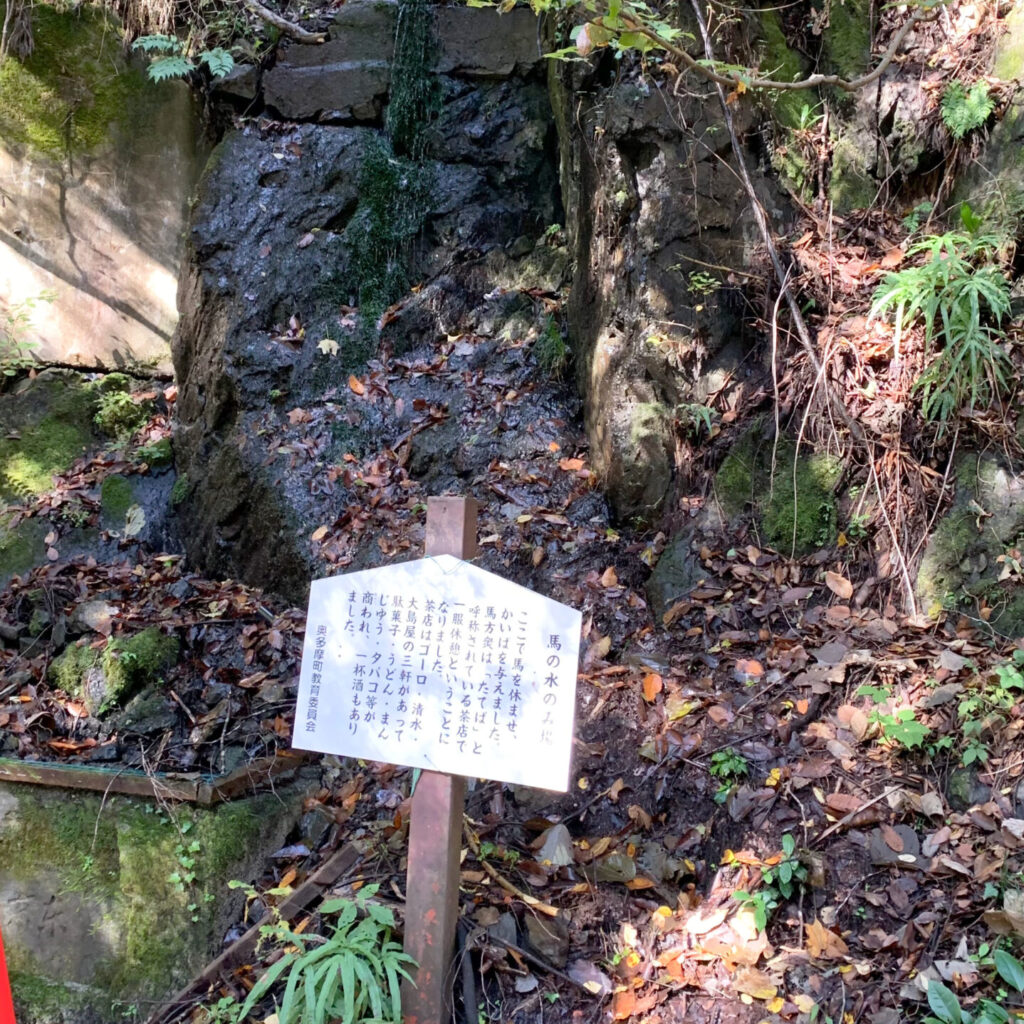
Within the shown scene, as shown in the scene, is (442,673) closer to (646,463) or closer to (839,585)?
(839,585)

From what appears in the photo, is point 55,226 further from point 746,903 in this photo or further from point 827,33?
point 746,903

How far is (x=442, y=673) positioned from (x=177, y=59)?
21.2 ft

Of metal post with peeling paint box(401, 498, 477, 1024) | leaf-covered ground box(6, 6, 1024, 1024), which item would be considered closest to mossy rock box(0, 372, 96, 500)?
leaf-covered ground box(6, 6, 1024, 1024)

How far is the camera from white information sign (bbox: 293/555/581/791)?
250 cm

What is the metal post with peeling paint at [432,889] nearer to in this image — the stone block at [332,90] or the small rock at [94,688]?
the small rock at [94,688]

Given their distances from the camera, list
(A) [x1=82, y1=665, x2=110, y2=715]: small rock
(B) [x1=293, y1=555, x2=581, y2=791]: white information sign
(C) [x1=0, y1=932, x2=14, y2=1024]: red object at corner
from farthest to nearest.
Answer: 1. (A) [x1=82, y1=665, x2=110, y2=715]: small rock
2. (B) [x1=293, y1=555, x2=581, y2=791]: white information sign
3. (C) [x1=0, y1=932, x2=14, y2=1024]: red object at corner

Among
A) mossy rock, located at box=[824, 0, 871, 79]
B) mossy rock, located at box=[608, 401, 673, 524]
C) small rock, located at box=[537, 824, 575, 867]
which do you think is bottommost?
small rock, located at box=[537, 824, 575, 867]

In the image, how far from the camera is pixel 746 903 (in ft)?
9.57

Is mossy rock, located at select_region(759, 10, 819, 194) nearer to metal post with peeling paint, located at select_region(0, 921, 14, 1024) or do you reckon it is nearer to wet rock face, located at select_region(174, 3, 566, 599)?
wet rock face, located at select_region(174, 3, 566, 599)

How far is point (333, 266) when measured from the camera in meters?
6.39

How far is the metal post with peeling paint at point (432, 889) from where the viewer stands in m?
2.59

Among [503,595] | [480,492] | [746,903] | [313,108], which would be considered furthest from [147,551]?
[746,903]

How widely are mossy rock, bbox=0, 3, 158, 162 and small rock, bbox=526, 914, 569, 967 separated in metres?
7.45

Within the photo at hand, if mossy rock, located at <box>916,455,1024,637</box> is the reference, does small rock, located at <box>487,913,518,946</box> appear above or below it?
below
